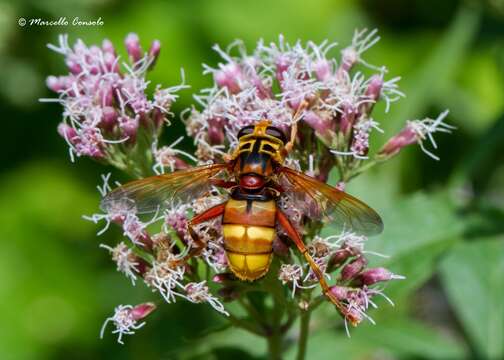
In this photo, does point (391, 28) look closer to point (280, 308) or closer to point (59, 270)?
point (59, 270)

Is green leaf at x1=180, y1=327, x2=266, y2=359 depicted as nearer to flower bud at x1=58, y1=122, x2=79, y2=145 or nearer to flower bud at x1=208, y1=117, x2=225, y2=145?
flower bud at x1=208, y1=117, x2=225, y2=145

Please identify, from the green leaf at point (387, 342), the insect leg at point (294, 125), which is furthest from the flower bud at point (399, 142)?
the green leaf at point (387, 342)

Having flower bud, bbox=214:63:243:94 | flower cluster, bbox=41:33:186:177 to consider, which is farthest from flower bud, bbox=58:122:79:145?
flower bud, bbox=214:63:243:94

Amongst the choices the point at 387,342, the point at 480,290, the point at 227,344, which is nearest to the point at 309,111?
the point at 227,344

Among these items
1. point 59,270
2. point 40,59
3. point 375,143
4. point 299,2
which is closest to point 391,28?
point 299,2

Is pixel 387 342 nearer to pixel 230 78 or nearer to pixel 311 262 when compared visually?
pixel 311 262

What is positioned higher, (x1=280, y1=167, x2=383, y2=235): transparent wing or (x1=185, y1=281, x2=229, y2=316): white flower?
(x1=280, y1=167, x2=383, y2=235): transparent wing

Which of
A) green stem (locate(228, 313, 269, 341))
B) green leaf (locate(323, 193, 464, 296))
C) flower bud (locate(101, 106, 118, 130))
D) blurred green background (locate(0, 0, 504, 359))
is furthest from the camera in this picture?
blurred green background (locate(0, 0, 504, 359))
